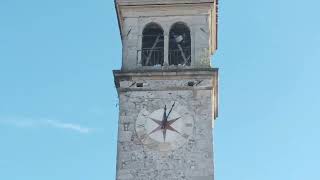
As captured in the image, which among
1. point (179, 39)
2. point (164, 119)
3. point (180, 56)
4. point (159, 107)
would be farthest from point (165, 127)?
point (179, 39)

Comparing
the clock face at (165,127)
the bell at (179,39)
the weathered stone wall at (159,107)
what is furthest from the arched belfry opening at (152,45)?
the clock face at (165,127)

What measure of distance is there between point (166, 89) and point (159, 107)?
2.60 ft

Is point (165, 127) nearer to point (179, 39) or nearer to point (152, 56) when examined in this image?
point (152, 56)

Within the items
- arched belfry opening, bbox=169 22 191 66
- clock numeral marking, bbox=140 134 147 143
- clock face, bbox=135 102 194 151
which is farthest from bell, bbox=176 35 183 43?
clock numeral marking, bbox=140 134 147 143

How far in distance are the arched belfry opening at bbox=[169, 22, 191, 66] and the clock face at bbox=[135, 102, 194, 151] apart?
2.10m

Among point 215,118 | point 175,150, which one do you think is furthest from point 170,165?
point 215,118

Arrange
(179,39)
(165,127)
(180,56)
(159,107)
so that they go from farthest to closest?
(179,39) < (180,56) < (159,107) < (165,127)

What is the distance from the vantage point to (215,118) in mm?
33719

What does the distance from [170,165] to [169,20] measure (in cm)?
634

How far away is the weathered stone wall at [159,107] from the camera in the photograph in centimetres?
2928

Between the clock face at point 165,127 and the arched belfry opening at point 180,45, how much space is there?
2097mm

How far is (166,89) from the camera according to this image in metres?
31.0

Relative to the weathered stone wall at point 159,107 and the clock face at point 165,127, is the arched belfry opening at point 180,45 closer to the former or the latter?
the weathered stone wall at point 159,107

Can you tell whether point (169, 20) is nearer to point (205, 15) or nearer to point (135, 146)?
point (205, 15)
